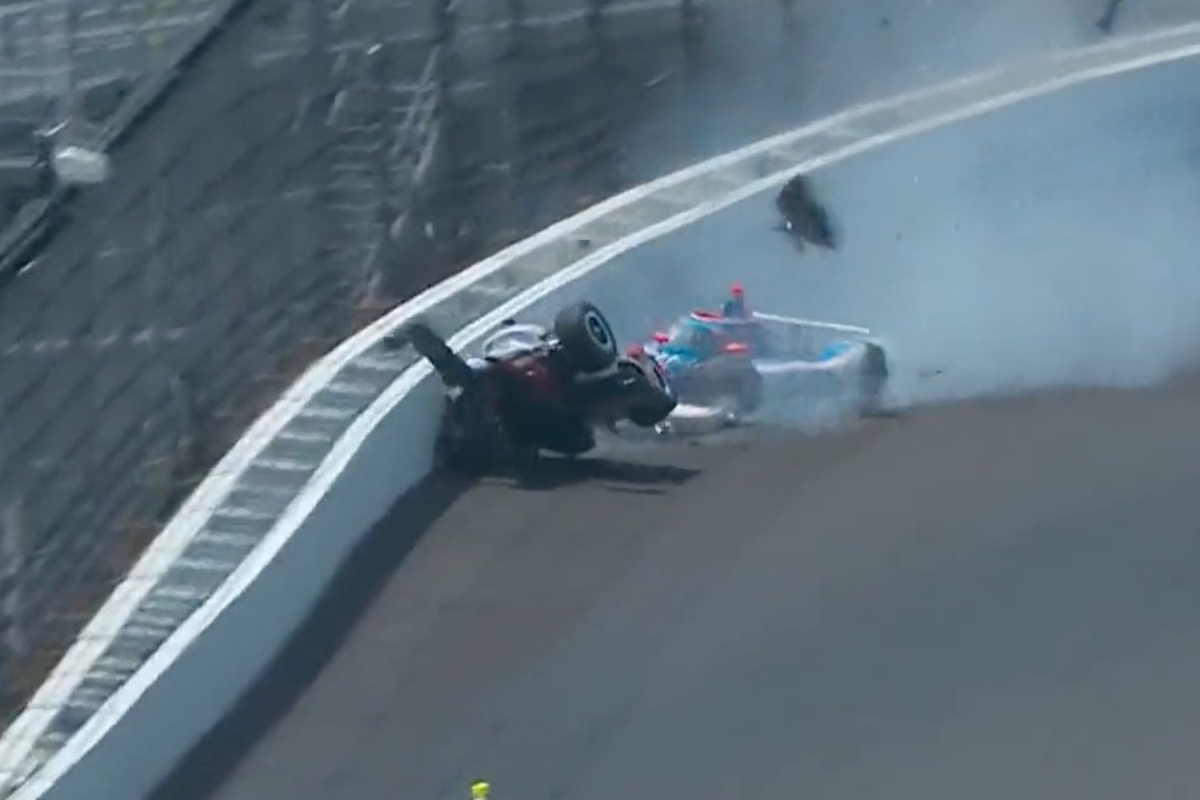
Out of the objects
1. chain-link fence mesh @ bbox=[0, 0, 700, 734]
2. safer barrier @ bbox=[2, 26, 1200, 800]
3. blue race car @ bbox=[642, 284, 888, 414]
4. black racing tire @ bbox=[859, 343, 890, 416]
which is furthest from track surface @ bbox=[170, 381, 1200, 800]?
chain-link fence mesh @ bbox=[0, 0, 700, 734]

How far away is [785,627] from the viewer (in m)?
Result: 9.63

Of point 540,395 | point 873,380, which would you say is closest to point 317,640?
point 540,395

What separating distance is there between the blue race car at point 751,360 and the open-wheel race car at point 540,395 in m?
0.72

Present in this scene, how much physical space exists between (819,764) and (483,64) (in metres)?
7.48

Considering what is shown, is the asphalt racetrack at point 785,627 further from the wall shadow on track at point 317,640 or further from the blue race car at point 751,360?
the blue race car at point 751,360

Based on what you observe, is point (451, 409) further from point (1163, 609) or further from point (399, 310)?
point (1163, 609)

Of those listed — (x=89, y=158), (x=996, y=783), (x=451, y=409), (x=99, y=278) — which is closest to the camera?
(x=996, y=783)

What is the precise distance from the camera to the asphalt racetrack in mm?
8711

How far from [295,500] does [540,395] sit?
1530 mm

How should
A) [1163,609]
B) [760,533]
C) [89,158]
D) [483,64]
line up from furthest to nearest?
[483,64]
[89,158]
[760,533]
[1163,609]

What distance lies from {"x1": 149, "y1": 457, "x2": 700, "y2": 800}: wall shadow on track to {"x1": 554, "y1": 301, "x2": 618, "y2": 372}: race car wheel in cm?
48

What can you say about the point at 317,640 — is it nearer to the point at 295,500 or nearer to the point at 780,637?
the point at 295,500

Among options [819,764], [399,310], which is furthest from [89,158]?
[819,764]

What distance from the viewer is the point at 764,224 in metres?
13.4
